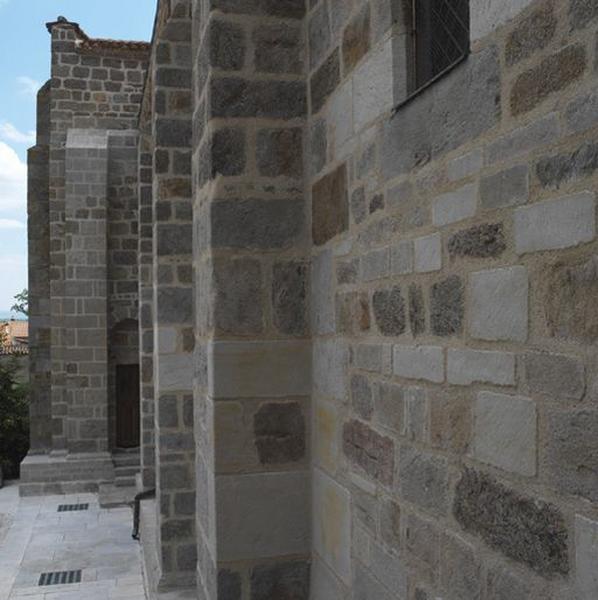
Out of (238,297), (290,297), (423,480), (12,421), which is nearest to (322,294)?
(290,297)

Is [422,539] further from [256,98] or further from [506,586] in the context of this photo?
[256,98]

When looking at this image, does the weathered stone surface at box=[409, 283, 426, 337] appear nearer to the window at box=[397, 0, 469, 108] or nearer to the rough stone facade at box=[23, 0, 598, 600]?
the rough stone facade at box=[23, 0, 598, 600]

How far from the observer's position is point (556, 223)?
4.29 feet

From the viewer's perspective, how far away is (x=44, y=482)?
10.2 metres

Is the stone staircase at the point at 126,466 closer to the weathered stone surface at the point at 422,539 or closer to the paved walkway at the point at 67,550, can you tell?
the paved walkway at the point at 67,550

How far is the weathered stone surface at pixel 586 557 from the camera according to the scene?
47.8 inches

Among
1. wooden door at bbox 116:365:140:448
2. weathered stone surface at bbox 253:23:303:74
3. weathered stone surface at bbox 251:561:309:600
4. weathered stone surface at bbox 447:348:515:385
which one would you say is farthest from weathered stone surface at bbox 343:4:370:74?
wooden door at bbox 116:365:140:448

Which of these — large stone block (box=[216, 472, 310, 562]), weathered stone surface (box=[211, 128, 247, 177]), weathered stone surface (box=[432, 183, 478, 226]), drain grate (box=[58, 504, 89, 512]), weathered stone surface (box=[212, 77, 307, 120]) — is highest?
weathered stone surface (box=[212, 77, 307, 120])

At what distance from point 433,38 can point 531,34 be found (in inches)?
24.0

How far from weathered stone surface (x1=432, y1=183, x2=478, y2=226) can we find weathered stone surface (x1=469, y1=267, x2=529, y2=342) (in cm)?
15

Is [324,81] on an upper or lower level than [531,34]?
upper

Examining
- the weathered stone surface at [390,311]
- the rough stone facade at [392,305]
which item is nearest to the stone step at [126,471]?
the rough stone facade at [392,305]

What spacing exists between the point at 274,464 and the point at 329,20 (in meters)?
1.77

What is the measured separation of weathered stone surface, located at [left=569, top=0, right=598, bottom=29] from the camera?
47.5 inches
